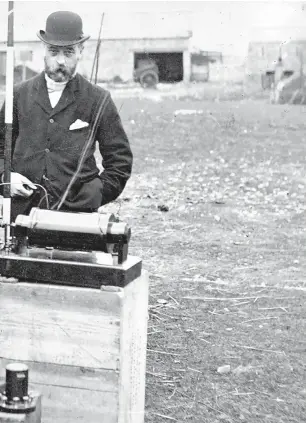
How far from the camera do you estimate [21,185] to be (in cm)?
342

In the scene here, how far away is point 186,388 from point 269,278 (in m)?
2.21

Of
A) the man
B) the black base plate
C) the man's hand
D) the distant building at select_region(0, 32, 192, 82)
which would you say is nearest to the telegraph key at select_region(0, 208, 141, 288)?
the black base plate

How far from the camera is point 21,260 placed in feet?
8.58

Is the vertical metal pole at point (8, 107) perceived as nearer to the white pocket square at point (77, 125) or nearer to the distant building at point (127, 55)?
the white pocket square at point (77, 125)

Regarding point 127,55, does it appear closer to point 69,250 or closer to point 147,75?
point 147,75

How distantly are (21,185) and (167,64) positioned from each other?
876 inches

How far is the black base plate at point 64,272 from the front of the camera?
2576 mm

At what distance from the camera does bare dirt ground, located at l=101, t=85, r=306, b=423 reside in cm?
370

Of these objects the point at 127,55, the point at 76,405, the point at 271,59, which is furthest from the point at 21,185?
the point at 127,55

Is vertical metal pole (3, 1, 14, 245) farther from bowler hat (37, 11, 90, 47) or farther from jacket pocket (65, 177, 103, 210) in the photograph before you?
jacket pocket (65, 177, 103, 210)

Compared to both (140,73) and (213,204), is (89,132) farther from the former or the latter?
(140,73)

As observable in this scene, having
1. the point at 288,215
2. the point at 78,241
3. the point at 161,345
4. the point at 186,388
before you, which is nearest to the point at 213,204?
the point at 288,215

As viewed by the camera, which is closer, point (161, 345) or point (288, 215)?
point (161, 345)

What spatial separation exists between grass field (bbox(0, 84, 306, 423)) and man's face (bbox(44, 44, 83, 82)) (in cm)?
152
